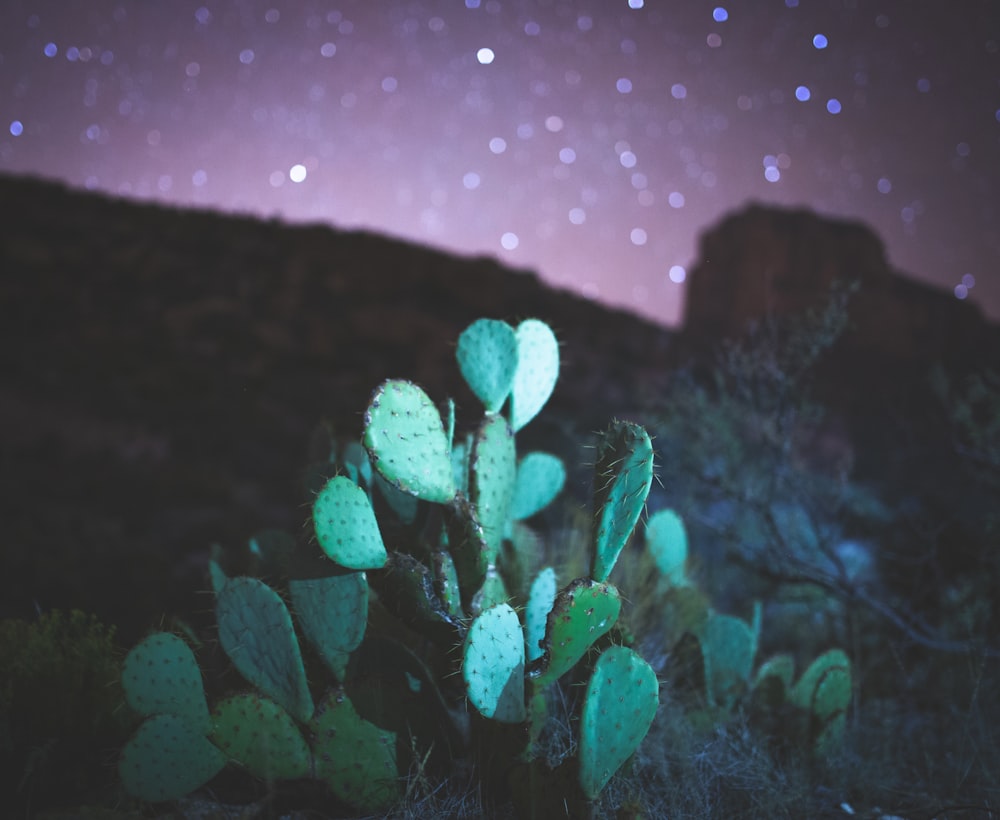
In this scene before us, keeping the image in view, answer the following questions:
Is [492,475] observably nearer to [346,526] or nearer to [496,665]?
[346,526]

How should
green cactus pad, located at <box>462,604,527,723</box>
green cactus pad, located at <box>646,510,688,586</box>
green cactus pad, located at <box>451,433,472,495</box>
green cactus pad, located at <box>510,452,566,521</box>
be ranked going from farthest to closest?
1. green cactus pad, located at <box>646,510,688,586</box>
2. green cactus pad, located at <box>510,452,566,521</box>
3. green cactus pad, located at <box>451,433,472,495</box>
4. green cactus pad, located at <box>462,604,527,723</box>

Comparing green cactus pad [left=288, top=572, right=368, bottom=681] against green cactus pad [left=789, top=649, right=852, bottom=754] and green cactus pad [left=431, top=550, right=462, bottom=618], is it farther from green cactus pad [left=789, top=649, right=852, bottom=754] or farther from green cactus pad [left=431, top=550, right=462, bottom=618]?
green cactus pad [left=789, top=649, right=852, bottom=754]

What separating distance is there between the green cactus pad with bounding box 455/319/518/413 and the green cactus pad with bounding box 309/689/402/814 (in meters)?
1.15

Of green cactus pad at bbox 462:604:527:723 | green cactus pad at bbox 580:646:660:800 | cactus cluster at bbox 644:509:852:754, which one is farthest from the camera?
cactus cluster at bbox 644:509:852:754

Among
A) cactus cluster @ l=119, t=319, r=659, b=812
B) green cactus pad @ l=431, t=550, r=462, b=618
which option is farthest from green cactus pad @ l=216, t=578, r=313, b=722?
green cactus pad @ l=431, t=550, r=462, b=618

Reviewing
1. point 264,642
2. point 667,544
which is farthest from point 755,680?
point 264,642

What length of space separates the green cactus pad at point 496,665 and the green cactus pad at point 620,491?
0.98ft

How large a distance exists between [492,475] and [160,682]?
4.02 ft

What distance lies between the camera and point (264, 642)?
200 cm

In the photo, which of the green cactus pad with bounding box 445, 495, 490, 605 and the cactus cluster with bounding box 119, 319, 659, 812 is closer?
the cactus cluster with bounding box 119, 319, 659, 812

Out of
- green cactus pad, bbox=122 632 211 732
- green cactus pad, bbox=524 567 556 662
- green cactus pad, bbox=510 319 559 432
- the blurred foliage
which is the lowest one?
the blurred foliage

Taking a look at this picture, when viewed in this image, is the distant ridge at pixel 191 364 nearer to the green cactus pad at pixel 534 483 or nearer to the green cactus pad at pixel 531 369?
the green cactus pad at pixel 531 369

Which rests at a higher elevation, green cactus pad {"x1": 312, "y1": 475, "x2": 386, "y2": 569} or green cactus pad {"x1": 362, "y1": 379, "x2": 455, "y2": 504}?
green cactus pad {"x1": 362, "y1": 379, "x2": 455, "y2": 504}

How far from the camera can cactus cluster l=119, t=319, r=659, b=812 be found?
69.6 inches
